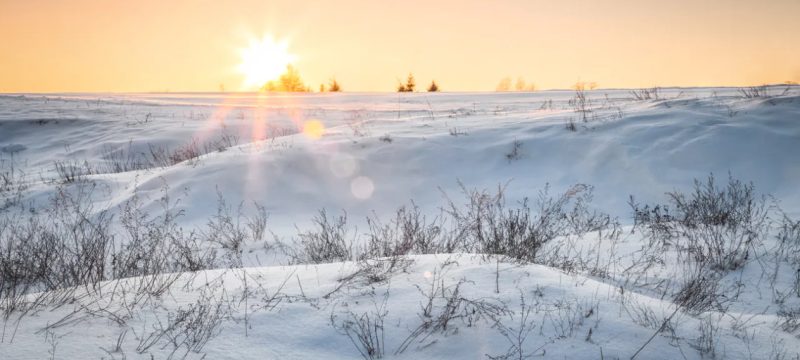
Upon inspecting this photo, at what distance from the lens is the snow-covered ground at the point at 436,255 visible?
2.55 m

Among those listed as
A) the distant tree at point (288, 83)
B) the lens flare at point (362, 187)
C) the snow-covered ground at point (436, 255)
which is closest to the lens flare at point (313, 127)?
the snow-covered ground at point (436, 255)

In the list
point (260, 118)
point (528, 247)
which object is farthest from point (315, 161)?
point (260, 118)

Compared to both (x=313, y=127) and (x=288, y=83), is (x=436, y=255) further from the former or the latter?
(x=288, y=83)

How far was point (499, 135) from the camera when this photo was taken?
964 centimetres

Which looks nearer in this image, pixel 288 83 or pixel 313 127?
pixel 313 127

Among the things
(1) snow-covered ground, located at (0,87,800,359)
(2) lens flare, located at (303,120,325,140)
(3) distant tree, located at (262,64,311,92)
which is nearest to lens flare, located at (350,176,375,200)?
(1) snow-covered ground, located at (0,87,800,359)

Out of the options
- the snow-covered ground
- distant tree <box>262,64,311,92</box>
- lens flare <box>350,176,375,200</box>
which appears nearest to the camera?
the snow-covered ground

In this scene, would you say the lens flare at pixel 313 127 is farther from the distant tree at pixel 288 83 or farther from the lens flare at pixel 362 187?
the distant tree at pixel 288 83

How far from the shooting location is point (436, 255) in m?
3.99

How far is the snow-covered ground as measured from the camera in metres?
2.55

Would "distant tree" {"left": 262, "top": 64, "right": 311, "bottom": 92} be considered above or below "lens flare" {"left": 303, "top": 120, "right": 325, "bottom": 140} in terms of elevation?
above

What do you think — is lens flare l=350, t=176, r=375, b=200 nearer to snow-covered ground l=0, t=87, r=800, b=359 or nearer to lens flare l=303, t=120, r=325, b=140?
snow-covered ground l=0, t=87, r=800, b=359

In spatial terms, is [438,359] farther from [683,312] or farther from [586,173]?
[586,173]

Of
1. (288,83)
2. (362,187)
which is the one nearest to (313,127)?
(362,187)
